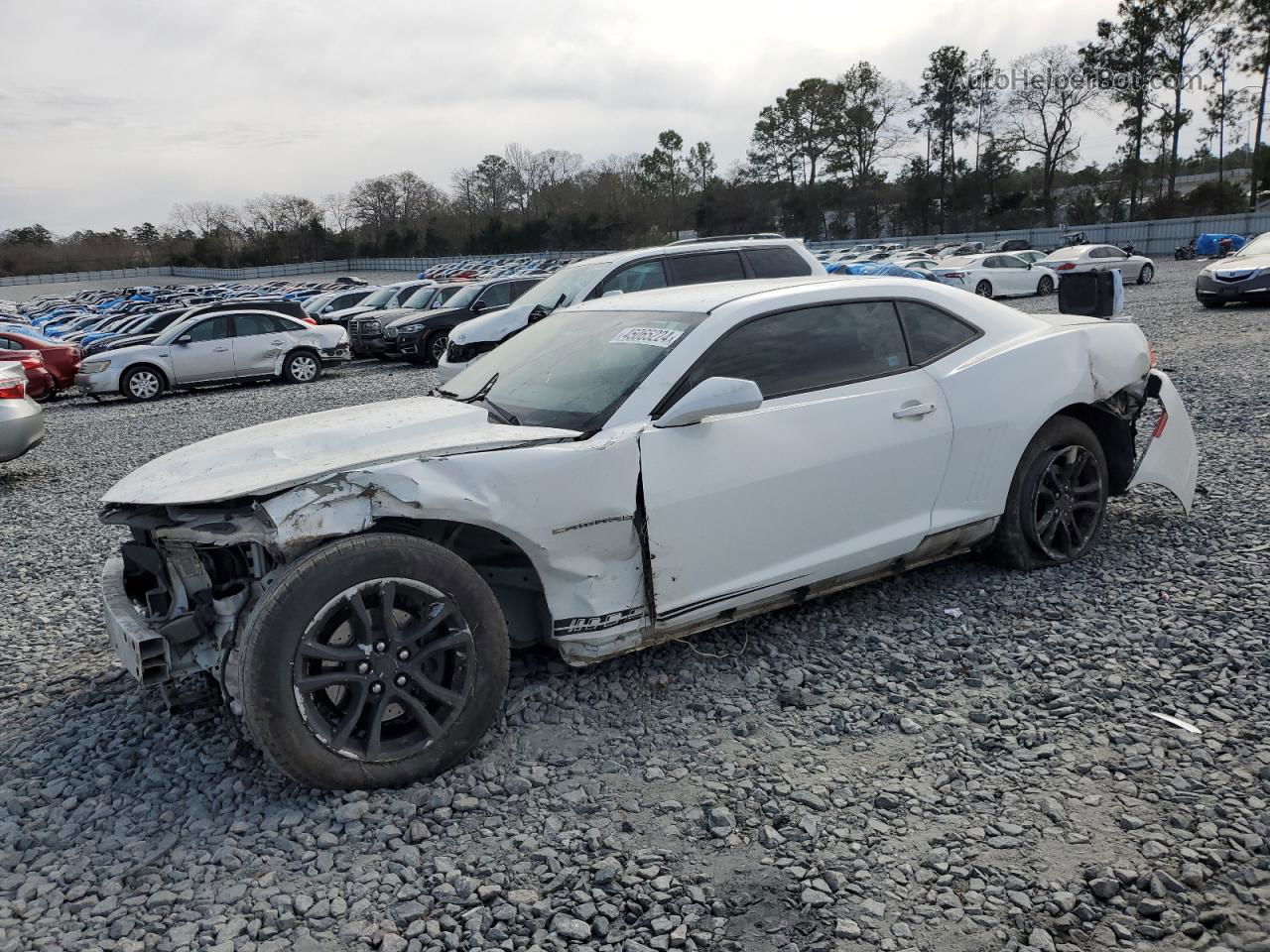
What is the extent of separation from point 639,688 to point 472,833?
3.59 ft

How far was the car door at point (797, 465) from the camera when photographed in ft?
11.9

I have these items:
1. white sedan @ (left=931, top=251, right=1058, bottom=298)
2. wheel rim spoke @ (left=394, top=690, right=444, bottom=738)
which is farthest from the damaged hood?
white sedan @ (left=931, top=251, right=1058, bottom=298)

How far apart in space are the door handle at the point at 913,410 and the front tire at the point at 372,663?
2.03m

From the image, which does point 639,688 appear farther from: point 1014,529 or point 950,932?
point 1014,529

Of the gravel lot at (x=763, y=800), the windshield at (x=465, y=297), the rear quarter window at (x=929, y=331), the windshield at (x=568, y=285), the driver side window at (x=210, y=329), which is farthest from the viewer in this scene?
the windshield at (x=465, y=297)

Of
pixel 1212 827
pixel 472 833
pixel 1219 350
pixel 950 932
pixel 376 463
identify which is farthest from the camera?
pixel 1219 350

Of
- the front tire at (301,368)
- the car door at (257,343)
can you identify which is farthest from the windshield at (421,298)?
the car door at (257,343)

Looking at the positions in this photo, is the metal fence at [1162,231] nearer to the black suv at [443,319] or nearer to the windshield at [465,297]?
the black suv at [443,319]

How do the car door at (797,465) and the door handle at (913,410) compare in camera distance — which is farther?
the door handle at (913,410)

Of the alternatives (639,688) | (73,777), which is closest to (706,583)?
(639,688)

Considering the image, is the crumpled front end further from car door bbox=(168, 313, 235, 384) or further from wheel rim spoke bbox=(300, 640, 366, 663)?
car door bbox=(168, 313, 235, 384)

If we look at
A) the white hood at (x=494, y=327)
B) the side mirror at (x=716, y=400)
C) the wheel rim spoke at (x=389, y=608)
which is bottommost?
the wheel rim spoke at (x=389, y=608)

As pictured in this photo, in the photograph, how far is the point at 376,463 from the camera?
3262mm

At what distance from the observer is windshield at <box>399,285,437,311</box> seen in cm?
2223
